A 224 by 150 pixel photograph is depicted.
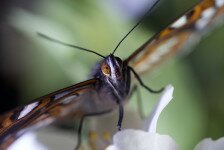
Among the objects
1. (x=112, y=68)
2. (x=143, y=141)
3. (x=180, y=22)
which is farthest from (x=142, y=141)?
(x=180, y=22)

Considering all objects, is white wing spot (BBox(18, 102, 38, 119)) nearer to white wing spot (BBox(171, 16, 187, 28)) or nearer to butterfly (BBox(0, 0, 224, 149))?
butterfly (BBox(0, 0, 224, 149))

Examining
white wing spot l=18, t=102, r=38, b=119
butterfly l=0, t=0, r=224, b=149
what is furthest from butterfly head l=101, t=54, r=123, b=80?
white wing spot l=18, t=102, r=38, b=119

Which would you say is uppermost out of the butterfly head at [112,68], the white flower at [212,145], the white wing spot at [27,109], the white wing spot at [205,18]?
the white wing spot at [27,109]

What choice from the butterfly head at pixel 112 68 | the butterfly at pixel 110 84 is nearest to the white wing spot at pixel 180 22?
the butterfly at pixel 110 84

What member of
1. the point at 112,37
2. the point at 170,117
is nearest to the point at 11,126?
the point at 170,117

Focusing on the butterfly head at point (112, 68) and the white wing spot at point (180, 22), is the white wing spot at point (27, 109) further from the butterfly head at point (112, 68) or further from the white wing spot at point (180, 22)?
the white wing spot at point (180, 22)

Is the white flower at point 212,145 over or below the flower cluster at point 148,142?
below

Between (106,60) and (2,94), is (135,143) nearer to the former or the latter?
(106,60)
